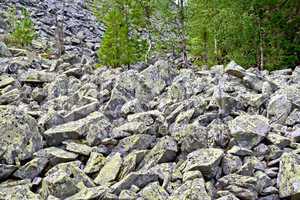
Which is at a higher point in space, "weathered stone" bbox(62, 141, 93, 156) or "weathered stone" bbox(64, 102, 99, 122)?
"weathered stone" bbox(64, 102, 99, 122)

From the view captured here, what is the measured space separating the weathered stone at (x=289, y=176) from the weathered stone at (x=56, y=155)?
18.4 ft

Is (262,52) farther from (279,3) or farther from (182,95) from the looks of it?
(182,95)

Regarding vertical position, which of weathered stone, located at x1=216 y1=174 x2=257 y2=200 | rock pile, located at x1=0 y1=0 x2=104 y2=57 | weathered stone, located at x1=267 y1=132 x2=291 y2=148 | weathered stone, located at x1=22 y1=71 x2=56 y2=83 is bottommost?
weathered stone, located at x1=216 y1=174 x2=257 y2=200

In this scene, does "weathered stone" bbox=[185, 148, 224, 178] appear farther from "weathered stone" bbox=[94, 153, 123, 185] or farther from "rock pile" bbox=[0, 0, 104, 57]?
"rock pile" bbox=[0, 0, 104, 57]

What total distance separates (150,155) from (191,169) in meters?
1.48

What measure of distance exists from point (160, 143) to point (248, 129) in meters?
2.46

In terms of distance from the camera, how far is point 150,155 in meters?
11.8

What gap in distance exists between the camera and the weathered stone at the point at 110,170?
36.5ft

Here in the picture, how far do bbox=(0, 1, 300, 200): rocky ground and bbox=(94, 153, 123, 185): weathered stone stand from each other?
27 millimetres

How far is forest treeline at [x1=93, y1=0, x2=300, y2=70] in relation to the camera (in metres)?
28.5

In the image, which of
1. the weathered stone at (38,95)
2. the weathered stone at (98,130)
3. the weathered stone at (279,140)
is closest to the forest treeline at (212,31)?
the weathered stone at (38,95)

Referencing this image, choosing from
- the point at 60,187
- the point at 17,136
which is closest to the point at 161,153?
the point at 60,187

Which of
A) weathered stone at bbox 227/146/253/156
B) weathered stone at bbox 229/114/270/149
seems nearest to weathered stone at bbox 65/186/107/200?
weathered stone at bbox 227/146/253/156

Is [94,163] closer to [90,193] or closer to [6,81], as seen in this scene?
[90,193]
